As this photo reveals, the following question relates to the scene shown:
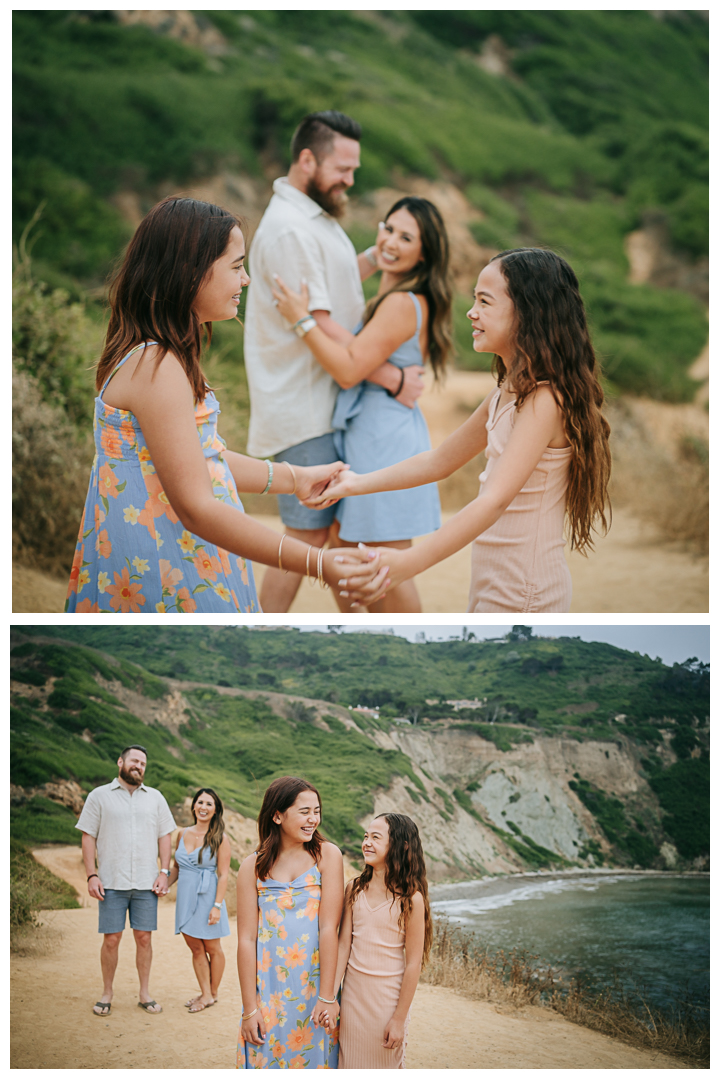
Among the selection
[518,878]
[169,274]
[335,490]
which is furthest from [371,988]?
[169,274]

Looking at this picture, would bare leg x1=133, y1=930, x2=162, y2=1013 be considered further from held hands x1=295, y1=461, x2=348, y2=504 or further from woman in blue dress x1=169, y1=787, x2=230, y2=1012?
held hands x1=295, y1=461, x2=348, y2=504

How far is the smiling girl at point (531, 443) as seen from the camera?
2.44m

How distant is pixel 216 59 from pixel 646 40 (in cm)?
1065

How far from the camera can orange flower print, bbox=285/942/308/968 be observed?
2789 millimetres

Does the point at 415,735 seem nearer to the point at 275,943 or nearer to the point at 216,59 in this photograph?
the point at 275,943

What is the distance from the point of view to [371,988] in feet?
9.16

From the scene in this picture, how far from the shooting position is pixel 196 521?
221cm

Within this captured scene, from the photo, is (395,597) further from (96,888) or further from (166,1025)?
(166,1025)

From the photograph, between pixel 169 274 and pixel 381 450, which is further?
pixel 381 450

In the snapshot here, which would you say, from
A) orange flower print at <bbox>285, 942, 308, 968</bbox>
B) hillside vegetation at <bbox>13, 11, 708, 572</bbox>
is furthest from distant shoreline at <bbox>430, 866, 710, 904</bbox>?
hillside vegetation at <bbox>13, 11, 708, 572</bbox>

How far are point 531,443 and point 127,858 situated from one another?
212 centimetres

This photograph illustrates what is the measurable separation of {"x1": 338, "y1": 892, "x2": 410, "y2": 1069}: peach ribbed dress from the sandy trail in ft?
0.77
